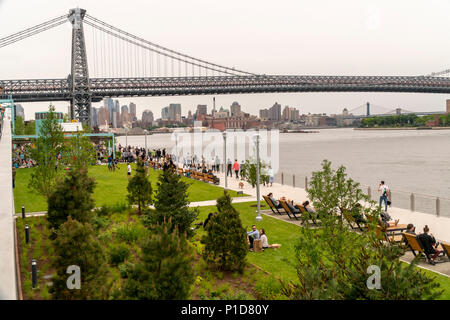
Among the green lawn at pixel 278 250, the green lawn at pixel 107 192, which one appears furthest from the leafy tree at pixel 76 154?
the green lawn at pixel 278 250

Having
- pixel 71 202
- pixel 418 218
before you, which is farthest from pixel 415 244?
pixel 71 202

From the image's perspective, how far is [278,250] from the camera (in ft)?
33.9

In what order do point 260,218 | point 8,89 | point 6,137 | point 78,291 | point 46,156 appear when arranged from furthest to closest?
point 8,89 → point 46,156 → point 260,218 → point 6,137 → point 78,291

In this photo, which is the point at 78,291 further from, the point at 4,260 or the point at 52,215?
the point at 52,215

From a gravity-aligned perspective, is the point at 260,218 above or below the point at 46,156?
below

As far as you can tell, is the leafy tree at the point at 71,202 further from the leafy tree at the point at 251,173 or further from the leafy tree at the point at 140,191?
the leafy tree at the point at 251,173

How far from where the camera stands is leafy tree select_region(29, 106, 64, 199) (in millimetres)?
14617

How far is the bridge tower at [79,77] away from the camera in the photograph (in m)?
62.3

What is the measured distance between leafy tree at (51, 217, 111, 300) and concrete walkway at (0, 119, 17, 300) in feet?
2.57

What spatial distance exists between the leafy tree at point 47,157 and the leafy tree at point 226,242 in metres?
7.45

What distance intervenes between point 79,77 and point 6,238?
62271 millimetres
